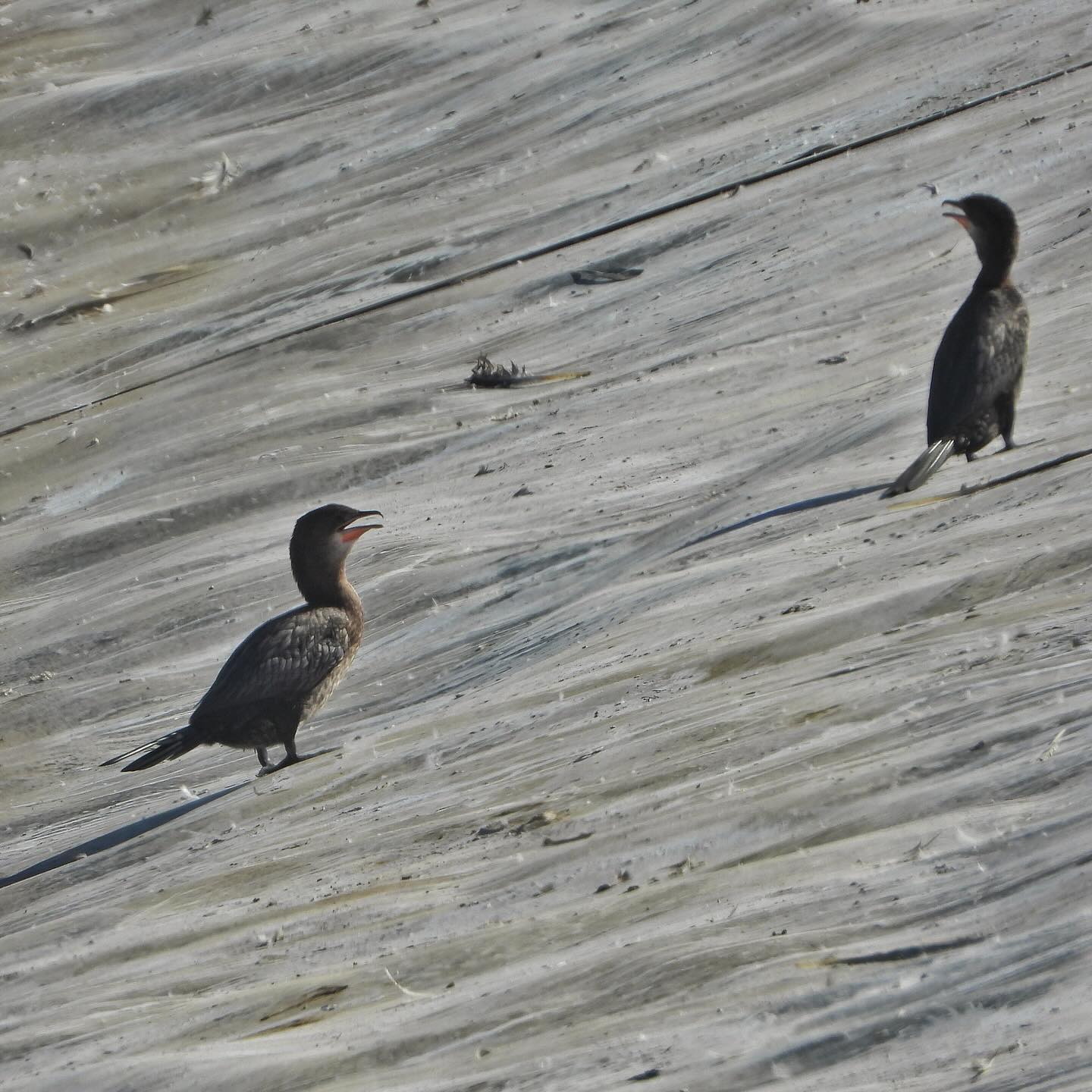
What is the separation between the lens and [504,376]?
8.43 meters

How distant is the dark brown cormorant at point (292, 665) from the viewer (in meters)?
6.16

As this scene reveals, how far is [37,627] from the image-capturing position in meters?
7.70

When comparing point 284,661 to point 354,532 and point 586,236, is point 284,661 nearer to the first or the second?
point 354,532

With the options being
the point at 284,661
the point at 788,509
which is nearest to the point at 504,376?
the point at 788,509

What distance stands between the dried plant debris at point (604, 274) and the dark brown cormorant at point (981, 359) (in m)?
2.10

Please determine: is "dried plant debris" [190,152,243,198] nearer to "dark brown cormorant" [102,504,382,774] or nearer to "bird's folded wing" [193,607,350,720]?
"dark brown cormorant" [102,504,382,774]

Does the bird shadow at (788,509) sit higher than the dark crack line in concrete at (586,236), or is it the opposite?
the dark crack line in concrete at (586,236)

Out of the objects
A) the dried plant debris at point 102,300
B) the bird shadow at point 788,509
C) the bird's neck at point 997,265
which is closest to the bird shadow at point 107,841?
the bird shadow at point 788,509

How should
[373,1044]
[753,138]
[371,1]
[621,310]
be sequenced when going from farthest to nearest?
[371,1]
[753,138]
[621,310]
[373,1044]

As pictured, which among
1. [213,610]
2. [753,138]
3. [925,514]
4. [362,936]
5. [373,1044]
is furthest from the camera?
[753,138]

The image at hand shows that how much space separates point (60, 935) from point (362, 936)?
113 centimetres

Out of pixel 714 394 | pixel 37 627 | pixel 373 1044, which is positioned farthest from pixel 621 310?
pixel 373 1044

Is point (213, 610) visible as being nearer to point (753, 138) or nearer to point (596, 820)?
point (596, 820)

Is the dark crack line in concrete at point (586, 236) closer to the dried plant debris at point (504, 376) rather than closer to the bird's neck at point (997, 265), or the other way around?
the dried plant debris at point (504, 376)
